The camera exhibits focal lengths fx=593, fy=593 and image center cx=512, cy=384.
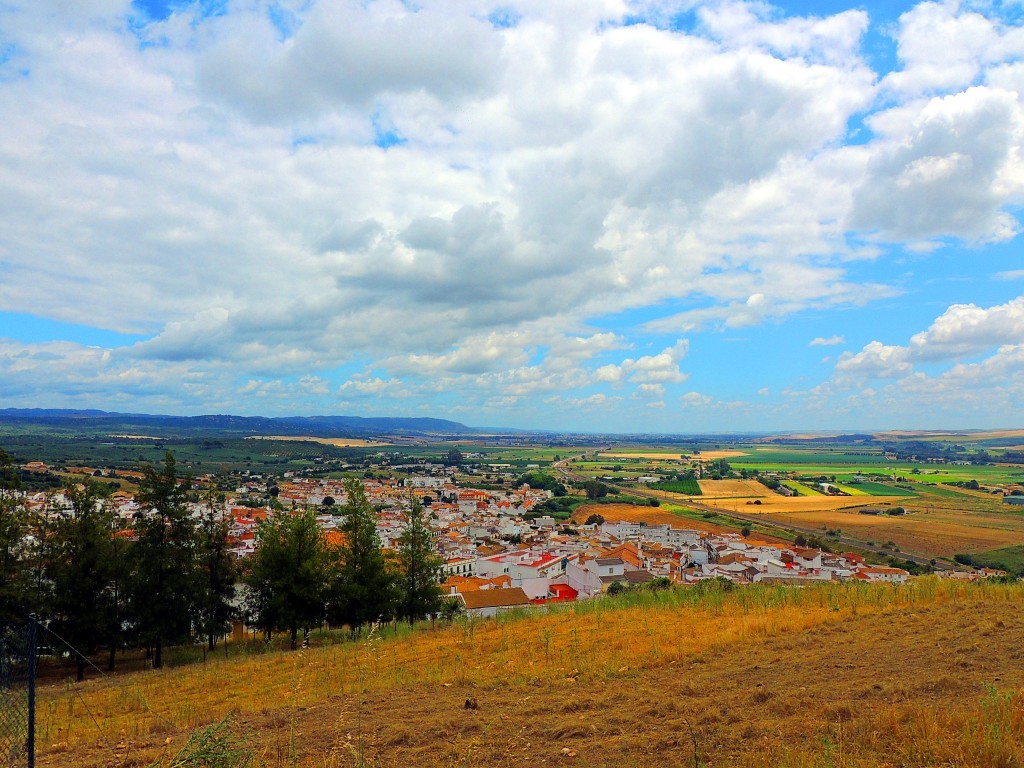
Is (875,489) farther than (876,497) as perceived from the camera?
Yes

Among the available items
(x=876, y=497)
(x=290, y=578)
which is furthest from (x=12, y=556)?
(x=876, y=497)

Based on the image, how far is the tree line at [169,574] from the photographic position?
19859mm

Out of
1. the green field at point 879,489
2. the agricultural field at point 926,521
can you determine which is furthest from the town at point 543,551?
the green field at point 879,489

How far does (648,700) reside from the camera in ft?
23.4

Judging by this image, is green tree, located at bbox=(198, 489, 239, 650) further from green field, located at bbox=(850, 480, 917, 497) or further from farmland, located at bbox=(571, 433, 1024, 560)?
green field, located at bbox=(850, 480, 917, 497)

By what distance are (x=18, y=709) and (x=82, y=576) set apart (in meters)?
16.4

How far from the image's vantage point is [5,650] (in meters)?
6.84

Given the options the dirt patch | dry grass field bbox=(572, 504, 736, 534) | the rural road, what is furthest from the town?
the dirt patch

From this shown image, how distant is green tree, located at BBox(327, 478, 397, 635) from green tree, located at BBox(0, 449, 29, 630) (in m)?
9.78

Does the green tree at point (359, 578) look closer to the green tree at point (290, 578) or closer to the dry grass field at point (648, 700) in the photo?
the green tree at point (290, 578)

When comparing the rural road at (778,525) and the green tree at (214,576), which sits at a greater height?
the green tree at (214,576)

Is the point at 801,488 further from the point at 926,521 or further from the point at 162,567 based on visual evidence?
the point at 162,567

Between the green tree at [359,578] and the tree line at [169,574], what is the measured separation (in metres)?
0.04

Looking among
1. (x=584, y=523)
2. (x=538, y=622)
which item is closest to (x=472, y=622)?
(x=538, y=622)
